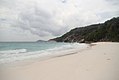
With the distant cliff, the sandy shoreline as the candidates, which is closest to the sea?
the sandy shoreline

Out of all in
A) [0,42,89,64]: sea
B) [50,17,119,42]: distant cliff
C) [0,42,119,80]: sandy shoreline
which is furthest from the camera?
[0,42,89,64]: sea

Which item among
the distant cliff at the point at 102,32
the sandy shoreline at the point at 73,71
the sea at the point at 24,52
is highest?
the distant cliff at the point at 102,32

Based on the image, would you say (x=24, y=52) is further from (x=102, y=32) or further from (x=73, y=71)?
(x=73, y=71)

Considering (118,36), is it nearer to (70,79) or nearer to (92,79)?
(92,79)

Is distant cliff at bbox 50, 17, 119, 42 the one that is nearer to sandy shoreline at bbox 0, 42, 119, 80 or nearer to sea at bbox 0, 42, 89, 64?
sandy shoreline at bbox 0, 42, 119, 80

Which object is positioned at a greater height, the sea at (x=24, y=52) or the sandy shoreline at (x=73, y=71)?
the sea at (x=24, y=52)

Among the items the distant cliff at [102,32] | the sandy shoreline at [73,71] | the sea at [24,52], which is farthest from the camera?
the sea at [24,52]

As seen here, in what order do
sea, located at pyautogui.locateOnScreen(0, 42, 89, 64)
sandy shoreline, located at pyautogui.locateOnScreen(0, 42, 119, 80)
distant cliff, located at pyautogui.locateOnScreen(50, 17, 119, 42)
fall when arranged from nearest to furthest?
sandy shoreline, located at pyautogui.locateOnScreen(0, 42, 119, 80)
distant cliff, located at pyautogui.locateOnScreen(50, 17, 119, 42)
sea, located at pyautogui.locateOnScreen(0, 42, 89, 64)

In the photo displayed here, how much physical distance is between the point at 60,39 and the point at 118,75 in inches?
2481

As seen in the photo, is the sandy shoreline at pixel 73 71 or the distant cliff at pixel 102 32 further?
the distant cliff at pixel 102 32

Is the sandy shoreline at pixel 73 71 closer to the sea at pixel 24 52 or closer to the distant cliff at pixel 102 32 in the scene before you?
the distant cliff at pixel 102 32

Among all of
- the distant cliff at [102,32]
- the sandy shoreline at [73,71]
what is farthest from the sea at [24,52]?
the distant cliff at [102,32]

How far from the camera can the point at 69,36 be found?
56531mm

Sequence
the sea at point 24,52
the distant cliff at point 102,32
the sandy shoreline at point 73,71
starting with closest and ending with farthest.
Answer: the sandy shoreline at point 73,71 < the distant cliff at point 102,32 < the sea at point 24,52
